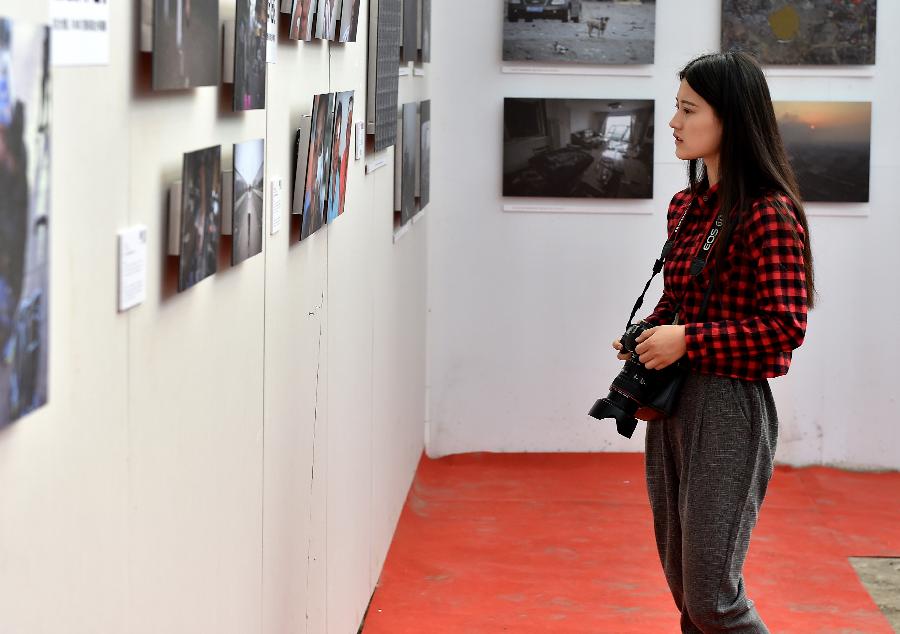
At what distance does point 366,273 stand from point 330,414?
2.99ft

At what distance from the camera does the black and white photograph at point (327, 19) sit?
322cm

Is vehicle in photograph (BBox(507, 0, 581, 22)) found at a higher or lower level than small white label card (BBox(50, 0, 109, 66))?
higher

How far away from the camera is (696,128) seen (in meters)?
3.27

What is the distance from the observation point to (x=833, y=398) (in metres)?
7.36

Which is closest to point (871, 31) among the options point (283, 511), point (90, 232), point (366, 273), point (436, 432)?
point (436, 432)

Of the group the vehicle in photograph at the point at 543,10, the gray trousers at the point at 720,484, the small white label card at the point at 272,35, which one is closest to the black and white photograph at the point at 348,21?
the small white label card at the point at 272,35

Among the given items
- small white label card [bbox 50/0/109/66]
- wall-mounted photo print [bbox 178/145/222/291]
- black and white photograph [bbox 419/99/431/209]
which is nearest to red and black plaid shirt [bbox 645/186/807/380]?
wall-mounted photo print [bbox 178/145/222/291]

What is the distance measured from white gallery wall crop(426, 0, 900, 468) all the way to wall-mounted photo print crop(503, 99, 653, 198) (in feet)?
0.26

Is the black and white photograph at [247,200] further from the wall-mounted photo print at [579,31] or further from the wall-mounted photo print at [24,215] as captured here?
the wall-mounted photo print at [579,31]

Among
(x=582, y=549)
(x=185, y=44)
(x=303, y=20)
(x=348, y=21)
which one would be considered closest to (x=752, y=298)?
(x=303, y=20)

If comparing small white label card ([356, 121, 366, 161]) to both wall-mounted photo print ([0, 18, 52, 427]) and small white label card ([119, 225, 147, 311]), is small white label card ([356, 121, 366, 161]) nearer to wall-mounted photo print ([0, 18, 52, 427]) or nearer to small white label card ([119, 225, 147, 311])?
small white label card ([119, 225, 147, 311])

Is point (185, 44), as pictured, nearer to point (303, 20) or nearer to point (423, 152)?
point (303, 20)

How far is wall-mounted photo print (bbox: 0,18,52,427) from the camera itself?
130cm

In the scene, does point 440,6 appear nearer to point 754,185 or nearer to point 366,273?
point 366,273
